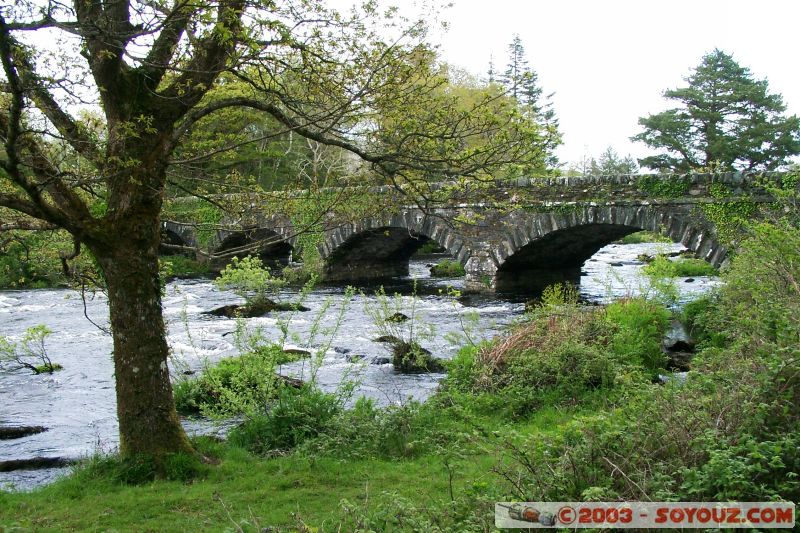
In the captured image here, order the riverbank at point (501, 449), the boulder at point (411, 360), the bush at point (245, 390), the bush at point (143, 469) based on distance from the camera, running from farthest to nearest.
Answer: the boulder at point (411, 360) < the bush at point (245, 390) < the bush at point (143, 469) < the riverbank at point (501, 449)

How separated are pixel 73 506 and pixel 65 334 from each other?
34.4 ft

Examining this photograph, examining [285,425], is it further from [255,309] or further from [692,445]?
[255,309]

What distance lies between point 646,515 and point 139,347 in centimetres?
430

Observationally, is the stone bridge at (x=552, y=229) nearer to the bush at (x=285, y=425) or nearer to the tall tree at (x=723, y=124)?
the bush at (x=285, y=425)

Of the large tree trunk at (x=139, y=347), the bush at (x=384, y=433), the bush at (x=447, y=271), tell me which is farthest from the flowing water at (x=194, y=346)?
the bush at (x=447, y=271)

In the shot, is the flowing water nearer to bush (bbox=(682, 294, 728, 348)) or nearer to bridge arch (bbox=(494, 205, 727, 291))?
bush (bbox=(682, 294, 728, 348))

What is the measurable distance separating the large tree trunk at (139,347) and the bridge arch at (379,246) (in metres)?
16.9

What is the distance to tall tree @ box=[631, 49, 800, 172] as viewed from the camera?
35.8 meters

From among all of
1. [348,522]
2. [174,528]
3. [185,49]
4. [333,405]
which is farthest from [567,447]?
[185,49]

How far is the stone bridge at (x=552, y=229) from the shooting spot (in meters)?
17.2

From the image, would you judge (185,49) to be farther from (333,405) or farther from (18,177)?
(333,405)

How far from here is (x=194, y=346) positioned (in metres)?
9.62

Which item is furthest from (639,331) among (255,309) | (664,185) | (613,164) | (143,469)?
(613,164)

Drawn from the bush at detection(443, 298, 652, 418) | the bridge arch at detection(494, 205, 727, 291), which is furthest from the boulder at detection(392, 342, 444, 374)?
the bridge arch at detection(494, 205, 727, 291)
